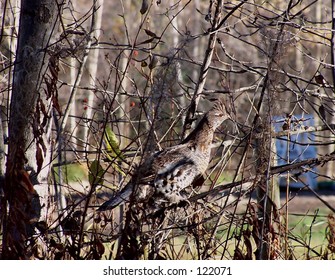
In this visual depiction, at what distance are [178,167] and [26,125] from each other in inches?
47.1

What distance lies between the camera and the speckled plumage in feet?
15.4

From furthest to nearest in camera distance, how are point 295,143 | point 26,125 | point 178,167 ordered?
point 178,167
point 295,143
point 26,125

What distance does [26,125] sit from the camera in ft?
14.1

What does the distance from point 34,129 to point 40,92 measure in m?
0.35

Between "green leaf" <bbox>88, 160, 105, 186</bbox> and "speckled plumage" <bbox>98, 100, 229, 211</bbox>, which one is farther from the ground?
"speckled plumage" <bbox>98, 100, 229, 211</bbox>

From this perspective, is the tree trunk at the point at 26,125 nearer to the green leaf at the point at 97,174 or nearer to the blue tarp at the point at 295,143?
the green leaf at the point at 97,174

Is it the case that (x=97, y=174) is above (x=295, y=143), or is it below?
below

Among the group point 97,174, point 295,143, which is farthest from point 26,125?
point 295,143

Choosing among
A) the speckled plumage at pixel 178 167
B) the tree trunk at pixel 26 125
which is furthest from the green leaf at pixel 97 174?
the tree trunk at pixel 26 125

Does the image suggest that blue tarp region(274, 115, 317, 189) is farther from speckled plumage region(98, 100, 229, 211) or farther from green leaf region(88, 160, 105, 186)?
green leaf region(88, 160, 105, 186)

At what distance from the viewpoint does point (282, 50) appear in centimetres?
394

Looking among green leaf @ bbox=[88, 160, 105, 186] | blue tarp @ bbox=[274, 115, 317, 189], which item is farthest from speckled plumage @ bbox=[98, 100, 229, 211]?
blue tarp @ bbox=[274, 115, 317, 189]

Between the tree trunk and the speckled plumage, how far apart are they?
0.56 metres

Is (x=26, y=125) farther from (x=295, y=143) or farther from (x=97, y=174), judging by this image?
(x=295, y=143)
